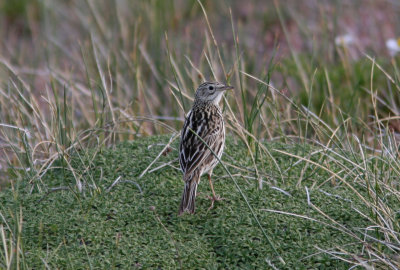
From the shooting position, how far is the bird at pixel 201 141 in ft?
14.8

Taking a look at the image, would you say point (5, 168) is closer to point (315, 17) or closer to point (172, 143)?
point (172, 143)

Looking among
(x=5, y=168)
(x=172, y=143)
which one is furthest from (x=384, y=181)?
(x=5, y=168)

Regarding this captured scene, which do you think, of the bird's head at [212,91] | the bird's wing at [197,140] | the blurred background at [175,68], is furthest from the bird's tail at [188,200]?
the bird's head at [212,91]

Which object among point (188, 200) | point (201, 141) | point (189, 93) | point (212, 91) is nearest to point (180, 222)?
point (188, 200)

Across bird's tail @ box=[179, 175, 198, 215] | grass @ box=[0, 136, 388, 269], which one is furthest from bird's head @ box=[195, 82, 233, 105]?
bird's tail @ box=[179, 175, 198, 215]

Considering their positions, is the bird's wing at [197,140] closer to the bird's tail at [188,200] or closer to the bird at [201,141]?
the bird at [201,141]

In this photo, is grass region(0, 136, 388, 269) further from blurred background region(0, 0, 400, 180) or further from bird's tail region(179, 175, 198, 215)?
blurred background region(0, 0, 400, 180)

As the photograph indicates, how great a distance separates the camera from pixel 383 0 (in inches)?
437

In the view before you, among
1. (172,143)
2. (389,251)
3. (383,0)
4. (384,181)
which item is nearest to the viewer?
(389,251)

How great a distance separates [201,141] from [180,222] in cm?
62

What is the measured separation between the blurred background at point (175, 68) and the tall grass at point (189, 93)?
0.03m

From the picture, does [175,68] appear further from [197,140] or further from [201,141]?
[201,141]

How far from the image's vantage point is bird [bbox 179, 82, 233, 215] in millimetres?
4512

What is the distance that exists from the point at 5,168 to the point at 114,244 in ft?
6.72
